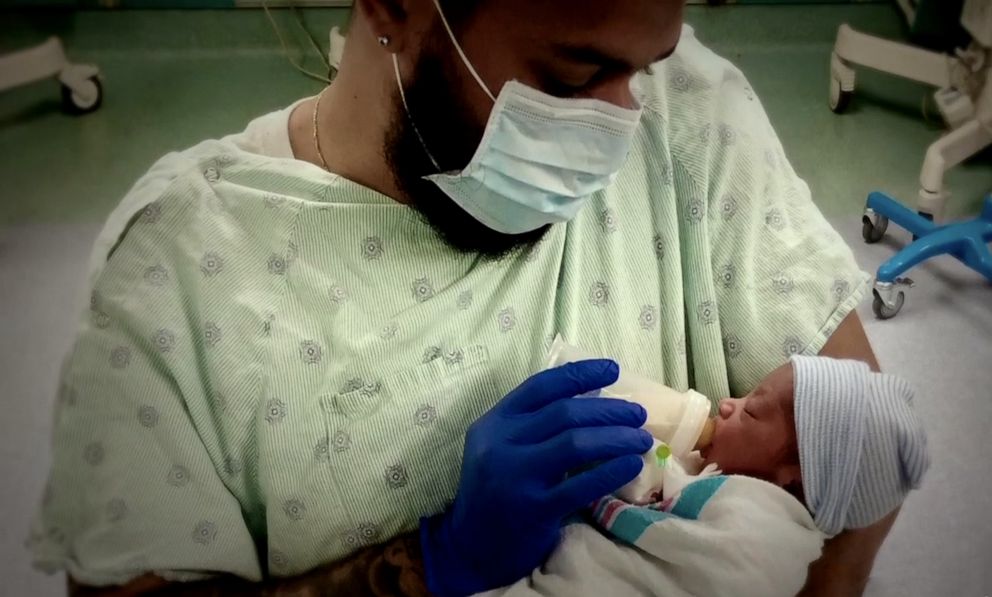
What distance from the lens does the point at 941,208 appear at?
6.67 feet

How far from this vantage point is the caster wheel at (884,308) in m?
1.80

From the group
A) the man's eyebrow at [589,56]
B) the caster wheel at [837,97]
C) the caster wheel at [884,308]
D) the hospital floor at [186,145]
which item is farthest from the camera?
the caster wheel at [837,97]

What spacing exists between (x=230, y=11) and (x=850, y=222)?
1444 millimetres

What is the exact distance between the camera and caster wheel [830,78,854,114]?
7.39 ft

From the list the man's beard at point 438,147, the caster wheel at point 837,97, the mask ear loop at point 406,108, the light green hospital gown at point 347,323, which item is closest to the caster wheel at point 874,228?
the caster wheel at point 837,97

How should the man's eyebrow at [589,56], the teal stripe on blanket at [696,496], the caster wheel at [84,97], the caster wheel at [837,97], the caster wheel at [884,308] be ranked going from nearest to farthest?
the man's eyebrow at [589,56] < the teal stripe on blanket at [696,496] < the caster wheel at [84,97] < the caster wheel at [884,308] < the caster wheel at [837,97]

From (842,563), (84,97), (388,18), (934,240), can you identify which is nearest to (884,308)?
(934,240)

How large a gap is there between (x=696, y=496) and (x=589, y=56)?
0.42 metres

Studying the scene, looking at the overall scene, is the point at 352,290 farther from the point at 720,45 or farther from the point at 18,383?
the point at 720,45

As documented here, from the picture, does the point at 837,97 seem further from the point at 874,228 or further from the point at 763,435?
the point at 763,435

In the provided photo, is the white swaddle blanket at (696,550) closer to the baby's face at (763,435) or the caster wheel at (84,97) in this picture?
the baby's face at (763,435)

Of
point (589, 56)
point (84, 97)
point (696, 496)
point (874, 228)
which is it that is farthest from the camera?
point (874, 228)

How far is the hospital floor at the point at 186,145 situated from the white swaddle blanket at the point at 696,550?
2.22 ft

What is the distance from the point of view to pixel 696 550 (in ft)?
2.58
